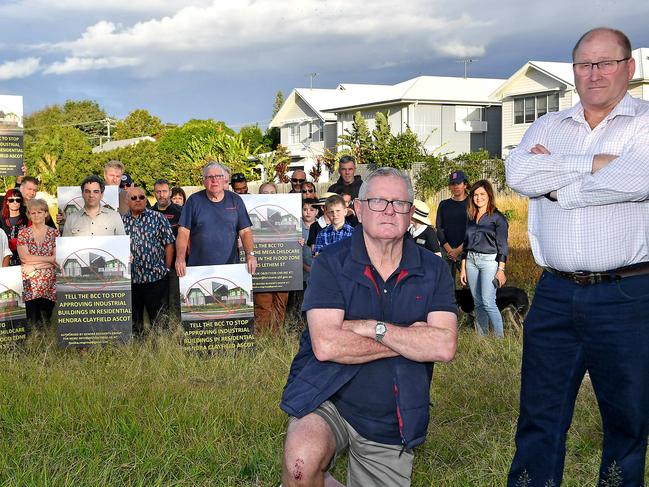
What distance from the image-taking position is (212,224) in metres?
8.46

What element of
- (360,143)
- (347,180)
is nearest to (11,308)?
(347,180)

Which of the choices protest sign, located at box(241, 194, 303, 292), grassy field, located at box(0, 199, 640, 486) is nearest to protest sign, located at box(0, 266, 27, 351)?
grassy field, located at box(0, 199, 640, 486)

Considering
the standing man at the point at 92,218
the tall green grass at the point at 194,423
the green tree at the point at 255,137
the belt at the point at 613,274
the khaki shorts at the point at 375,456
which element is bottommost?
the tall green grass at the point at 194,423

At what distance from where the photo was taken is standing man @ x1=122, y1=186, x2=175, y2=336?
336 inches

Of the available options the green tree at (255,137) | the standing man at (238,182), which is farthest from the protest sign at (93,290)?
the green tree at (255,137)

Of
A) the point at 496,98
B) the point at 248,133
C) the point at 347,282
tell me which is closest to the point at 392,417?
the point at 347,282

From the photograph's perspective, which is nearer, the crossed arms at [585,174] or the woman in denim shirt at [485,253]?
the crossed arms at [585,174]

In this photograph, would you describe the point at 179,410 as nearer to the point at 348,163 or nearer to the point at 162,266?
the point at 162,266

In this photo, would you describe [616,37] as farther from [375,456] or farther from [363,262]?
[375,456]

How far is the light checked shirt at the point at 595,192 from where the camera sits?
3.69 metres

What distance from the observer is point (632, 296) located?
3.75 meters

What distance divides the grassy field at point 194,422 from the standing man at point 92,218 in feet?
4.61

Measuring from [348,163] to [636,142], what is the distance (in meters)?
7.69

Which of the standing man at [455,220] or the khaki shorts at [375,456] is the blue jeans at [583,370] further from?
the standing man at [455,220]
